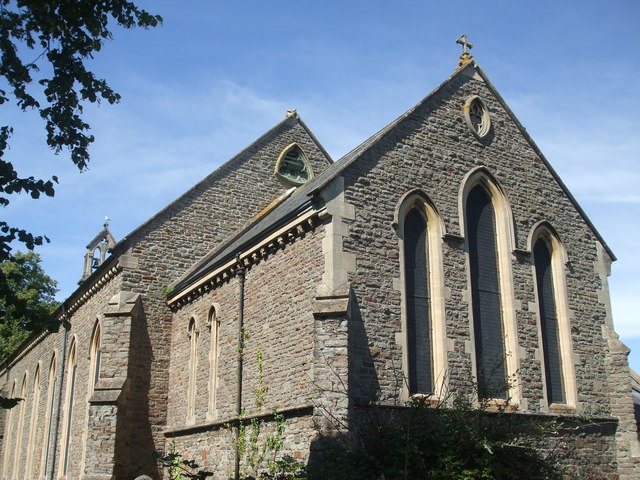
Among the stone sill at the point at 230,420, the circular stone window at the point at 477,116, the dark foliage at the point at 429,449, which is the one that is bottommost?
the dark foliage at the point at 429,449

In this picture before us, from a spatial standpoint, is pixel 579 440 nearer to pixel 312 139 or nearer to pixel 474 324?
pixel 474 324

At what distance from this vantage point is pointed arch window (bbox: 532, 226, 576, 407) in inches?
642

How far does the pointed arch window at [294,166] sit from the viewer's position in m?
25.2

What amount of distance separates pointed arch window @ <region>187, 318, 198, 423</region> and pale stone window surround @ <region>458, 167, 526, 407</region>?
7824 mm

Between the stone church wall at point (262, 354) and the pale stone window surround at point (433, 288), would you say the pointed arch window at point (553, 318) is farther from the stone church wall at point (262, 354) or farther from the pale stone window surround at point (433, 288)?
the stone church wall at point (262, 354)

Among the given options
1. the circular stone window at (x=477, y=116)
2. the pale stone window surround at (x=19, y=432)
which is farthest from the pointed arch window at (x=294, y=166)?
the pale stone window surround at (x=19, y=432)

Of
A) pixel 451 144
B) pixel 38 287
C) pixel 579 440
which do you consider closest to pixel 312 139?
pixel 451 144

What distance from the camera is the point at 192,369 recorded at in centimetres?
1923

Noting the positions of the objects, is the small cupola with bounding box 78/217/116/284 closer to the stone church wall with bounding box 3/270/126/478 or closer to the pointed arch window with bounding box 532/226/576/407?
the stone church wall with bounding box 3/270/126/478

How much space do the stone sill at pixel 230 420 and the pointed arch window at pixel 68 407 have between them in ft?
18.2

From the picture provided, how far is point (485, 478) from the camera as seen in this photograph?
39.2ft

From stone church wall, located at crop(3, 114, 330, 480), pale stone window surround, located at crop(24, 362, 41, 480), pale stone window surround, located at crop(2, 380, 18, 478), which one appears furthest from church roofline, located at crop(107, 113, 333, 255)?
pale stone window surround, located at crop(2, 380, 18, 478)

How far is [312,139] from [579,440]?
1450 cm

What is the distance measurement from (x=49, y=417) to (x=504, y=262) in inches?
750
